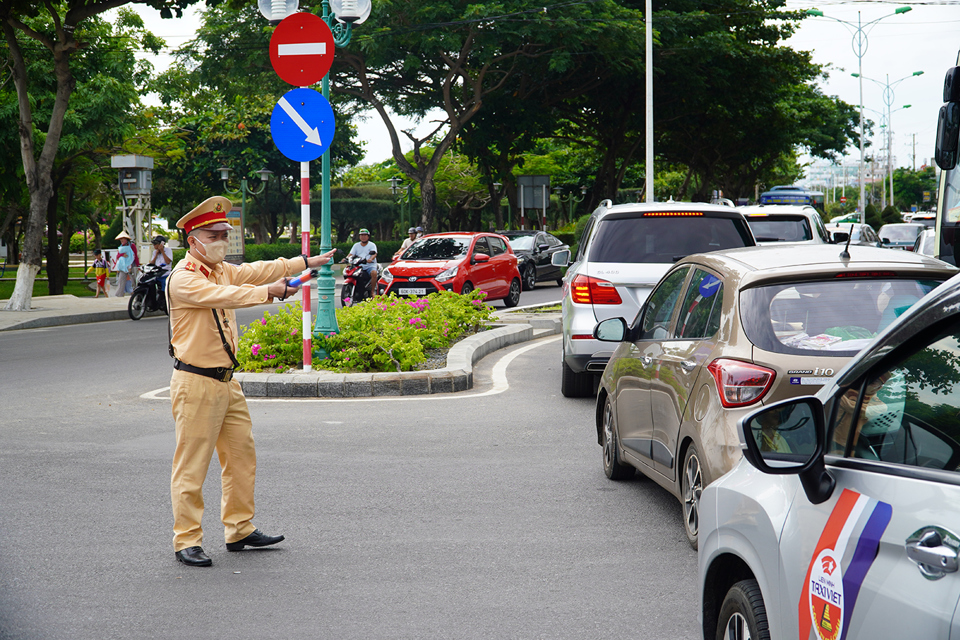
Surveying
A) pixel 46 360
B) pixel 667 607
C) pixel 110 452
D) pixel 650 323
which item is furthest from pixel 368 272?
pixel 667 607

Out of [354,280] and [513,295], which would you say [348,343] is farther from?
[513,295]

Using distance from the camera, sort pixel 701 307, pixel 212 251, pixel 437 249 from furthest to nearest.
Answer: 1. pixel 437 249
2. pixel 701 307
3. pixel 212 251

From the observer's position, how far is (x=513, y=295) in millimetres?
22469

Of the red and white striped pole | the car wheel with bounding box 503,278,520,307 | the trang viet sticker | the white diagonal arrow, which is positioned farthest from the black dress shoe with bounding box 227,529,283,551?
the car wheel with bounding box 503,278,520,307

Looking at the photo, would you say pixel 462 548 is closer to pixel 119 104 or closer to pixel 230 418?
pixel 230 418

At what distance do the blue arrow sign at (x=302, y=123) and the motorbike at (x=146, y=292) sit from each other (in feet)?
36.1

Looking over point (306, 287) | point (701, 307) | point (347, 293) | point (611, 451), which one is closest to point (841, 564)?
point (701, 307)

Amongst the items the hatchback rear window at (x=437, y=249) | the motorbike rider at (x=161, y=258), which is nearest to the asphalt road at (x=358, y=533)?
the motorbike rider at (x=161, y=258)

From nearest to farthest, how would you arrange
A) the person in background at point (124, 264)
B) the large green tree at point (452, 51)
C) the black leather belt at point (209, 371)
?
the black leather belt at point (209, 371) < the person in background at point (124, 264) < the large green tree at point (452, 51)

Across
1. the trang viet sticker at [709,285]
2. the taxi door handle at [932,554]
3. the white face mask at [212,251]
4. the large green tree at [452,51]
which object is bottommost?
the taxi door handle at [932,554]

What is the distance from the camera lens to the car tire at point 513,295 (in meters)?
22.2

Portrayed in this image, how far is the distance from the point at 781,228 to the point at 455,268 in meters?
6.34

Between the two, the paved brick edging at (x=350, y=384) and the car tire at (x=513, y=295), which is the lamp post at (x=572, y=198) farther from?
the paved brick edging at (x=350, y=384)

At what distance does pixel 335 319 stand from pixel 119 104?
17274 mm
